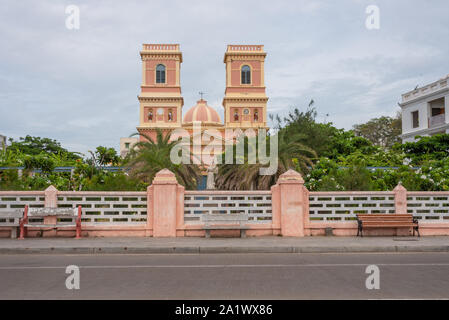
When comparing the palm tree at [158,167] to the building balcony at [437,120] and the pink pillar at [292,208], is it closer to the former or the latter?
the pink pillar at [292,208]

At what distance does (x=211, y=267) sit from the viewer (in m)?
8.47

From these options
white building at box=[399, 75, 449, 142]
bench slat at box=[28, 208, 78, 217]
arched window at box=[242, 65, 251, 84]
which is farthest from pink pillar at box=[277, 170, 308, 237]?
arched window at box=[242, 65, 251, 84]

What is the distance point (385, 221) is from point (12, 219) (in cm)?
1178

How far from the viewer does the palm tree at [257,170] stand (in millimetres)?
20938

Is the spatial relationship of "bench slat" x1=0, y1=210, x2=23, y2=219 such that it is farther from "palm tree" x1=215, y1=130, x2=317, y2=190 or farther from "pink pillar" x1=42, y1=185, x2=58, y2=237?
"palm tree" x1=215, y1=130, x2=317, y2=190

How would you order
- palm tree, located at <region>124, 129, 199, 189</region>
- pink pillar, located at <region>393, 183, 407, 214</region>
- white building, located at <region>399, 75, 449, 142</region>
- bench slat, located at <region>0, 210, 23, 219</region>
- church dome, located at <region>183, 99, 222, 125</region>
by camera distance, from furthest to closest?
church dome, located at <region>183, 99, 222, 125</region> < white building, located at <region>399, 75, 449, 142</region> < palm tree, located at <region>124, 129, 199, 189</region> < pink pillar, located at <region>393, 183, 407, 214</region> < bench slat, located at <region>0, 210, 23, 219</region>

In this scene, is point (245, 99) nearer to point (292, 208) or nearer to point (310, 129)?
point (310, 129)

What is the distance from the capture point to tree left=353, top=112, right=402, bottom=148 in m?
59.9

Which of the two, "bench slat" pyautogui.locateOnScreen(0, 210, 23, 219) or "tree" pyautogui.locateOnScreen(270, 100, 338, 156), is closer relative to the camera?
"bench slat" pyautogui.locateOnScreen(0, 210, 23, 219)

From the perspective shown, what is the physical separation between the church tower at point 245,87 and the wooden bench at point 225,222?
44.8 m

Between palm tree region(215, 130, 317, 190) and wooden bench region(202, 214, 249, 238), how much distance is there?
24.7ft

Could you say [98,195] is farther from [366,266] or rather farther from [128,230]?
[366,266]

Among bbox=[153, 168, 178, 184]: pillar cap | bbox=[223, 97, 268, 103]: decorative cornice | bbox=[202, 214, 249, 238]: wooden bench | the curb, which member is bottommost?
the curb

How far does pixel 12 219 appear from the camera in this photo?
44.5ft
